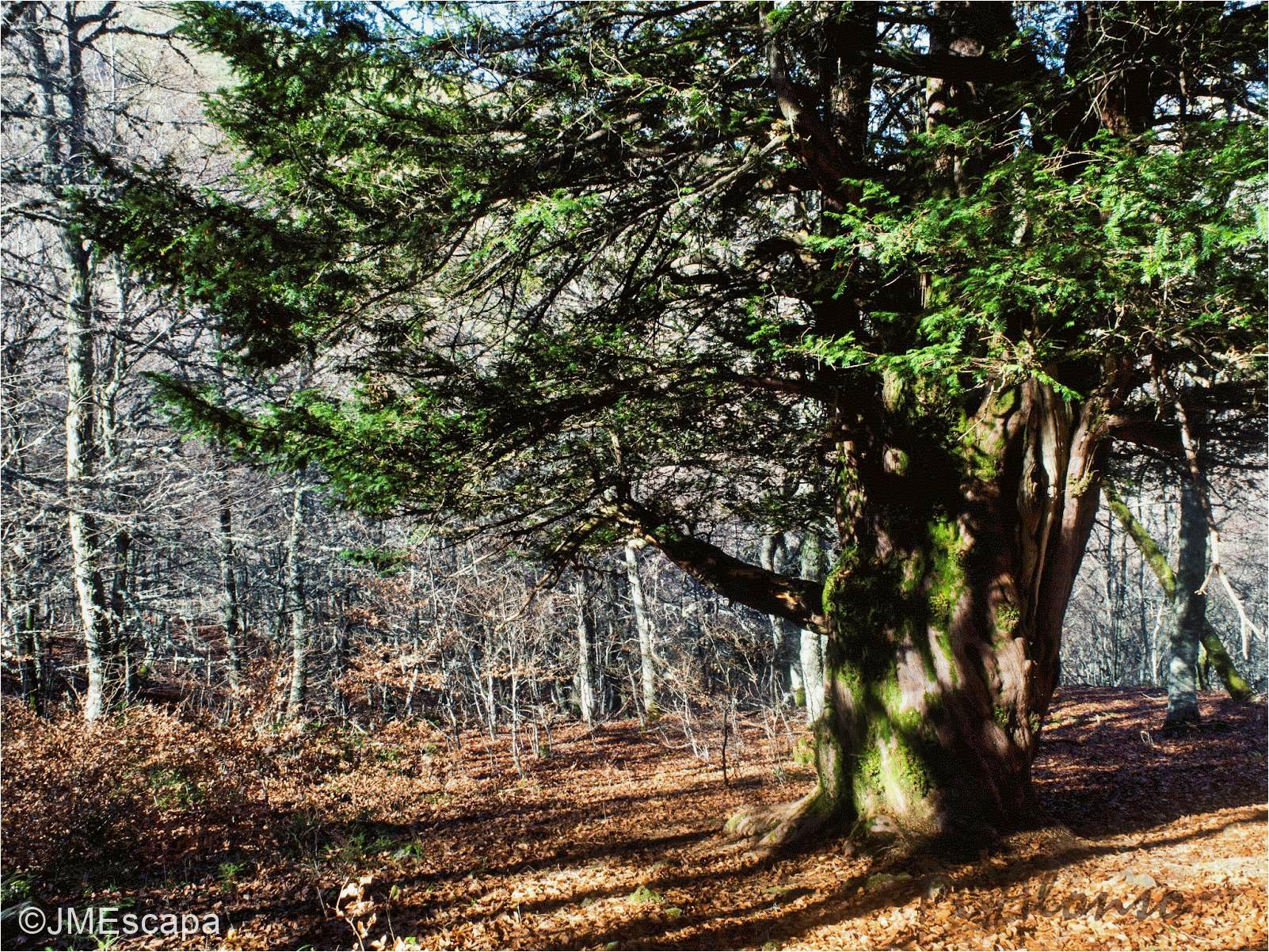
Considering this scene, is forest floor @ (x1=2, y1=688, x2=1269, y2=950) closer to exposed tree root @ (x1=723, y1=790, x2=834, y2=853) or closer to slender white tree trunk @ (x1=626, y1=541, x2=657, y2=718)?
exposed tree root @ (x1=723, y1=790, x2=834, y2=853)

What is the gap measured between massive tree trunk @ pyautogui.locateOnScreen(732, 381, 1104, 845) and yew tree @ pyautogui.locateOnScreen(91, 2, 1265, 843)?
3 cm

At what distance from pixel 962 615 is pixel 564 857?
4.18 meters

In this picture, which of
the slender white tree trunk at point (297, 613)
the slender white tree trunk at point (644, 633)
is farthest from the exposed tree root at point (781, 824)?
the slender white tree trunk at point (644, 633)

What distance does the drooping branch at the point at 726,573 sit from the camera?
271 inches

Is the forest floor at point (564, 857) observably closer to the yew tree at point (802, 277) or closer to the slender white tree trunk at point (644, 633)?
the yew tree at point (802, 277)

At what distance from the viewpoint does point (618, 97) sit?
16.7 ft

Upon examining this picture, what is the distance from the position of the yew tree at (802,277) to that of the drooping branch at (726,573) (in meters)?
0.03

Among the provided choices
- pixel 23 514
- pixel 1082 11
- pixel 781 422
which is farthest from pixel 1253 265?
pixel 23 514

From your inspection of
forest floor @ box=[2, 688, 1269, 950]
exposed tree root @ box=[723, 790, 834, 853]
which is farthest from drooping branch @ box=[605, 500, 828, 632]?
forest floor @ box=[2, 688, 1269, 950]

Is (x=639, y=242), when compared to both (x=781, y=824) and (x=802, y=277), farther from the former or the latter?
(x=781, y=824)

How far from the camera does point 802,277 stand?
231 inches

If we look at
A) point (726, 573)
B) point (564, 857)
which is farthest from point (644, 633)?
point (726, 573)

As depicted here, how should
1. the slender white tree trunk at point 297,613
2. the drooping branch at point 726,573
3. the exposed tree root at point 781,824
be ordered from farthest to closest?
the slender white tree trunk at point 297,613
the drooping branch at point 726,573
the exposed tree root at point 781,824

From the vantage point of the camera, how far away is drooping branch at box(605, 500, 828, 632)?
6887 millimetres
